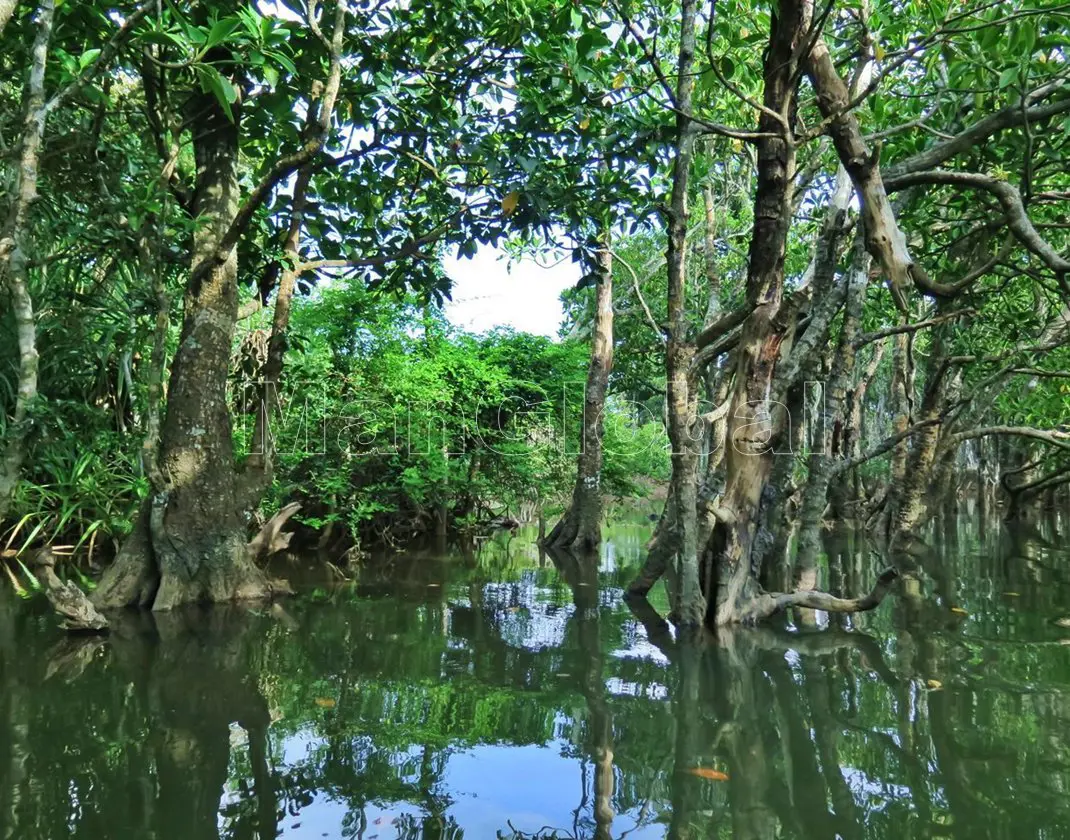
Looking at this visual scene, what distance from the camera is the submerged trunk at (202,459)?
21.2 feet

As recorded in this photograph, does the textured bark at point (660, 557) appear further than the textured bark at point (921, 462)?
No

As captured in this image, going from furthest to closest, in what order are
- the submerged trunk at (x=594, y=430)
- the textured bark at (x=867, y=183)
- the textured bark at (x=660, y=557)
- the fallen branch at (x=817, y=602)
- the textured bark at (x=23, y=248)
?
the submerged trunk at (x=594, y=430), the textured bark at (x=660, y=557), the fallen branch at (x=817, y=602), the textured bark at (x=867, y=183), the textured bark at (x=23, y=248)

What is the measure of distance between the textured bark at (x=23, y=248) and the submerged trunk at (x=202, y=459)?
9.85 feet

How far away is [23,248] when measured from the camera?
132 inches

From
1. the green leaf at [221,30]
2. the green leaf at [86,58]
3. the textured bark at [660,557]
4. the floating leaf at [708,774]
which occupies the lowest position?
the floating leaf at [708,774]

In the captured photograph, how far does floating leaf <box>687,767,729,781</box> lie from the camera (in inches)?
126

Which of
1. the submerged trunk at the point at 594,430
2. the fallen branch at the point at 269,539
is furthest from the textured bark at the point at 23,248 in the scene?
the submerged trunk at the point at 594,430

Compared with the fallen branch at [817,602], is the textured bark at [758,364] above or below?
above

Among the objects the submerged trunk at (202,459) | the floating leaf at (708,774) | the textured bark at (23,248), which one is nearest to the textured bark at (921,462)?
the floating leaf at (708,774)

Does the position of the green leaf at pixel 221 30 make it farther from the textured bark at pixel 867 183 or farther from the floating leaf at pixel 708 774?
the floating leaf at pixel 708 774

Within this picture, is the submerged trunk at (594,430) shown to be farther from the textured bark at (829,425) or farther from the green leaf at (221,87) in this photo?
the green leaf at (221,87)

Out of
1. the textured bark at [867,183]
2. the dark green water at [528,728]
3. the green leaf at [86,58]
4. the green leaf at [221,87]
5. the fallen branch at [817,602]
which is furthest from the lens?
the fallen branch at [817,602]

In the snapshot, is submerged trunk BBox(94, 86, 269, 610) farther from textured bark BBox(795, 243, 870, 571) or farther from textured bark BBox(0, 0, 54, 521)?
textured bark BBox(795, 243, 870, 571)

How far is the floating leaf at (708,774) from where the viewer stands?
3213 millimetres
